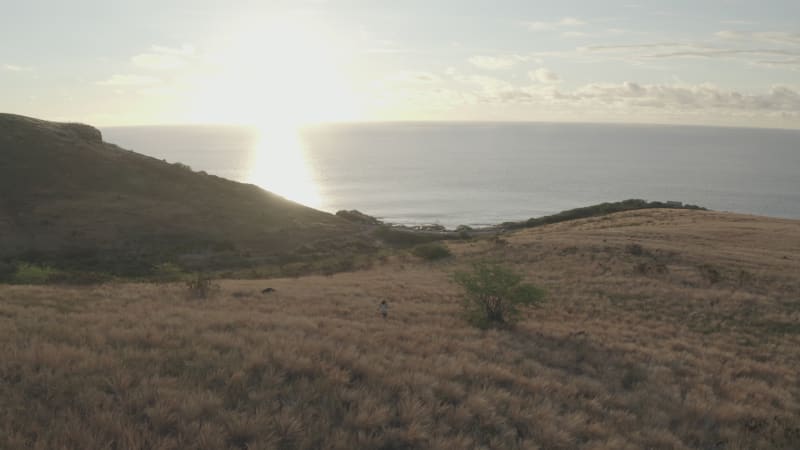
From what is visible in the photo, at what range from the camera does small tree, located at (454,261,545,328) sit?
15914 millimetres

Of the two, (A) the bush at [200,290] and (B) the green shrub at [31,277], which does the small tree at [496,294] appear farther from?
(B) the green shrub at [31,277]

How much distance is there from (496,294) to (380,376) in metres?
9.08

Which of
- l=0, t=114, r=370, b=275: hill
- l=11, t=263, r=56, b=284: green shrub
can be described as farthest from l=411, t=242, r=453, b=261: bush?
l=11, t=263, r=56, b=284: green shrub

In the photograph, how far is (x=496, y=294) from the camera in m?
16.2

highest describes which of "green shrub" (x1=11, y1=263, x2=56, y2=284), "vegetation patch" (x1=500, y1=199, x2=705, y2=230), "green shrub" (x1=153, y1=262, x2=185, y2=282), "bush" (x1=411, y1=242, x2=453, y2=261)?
"vegetation patch" (x1=500, y1=199, x2=705, y2=230)

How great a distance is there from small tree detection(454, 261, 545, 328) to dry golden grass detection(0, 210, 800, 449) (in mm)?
700

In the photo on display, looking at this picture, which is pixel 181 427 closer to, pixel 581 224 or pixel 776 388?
pixel 776 388

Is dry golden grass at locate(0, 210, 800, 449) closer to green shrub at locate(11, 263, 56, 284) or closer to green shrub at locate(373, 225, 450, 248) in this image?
green shrub at locate(11, 263, 56, 284)

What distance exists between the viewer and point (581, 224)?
187ft

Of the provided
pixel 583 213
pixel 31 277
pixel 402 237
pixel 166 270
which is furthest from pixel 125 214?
pixel 583 213

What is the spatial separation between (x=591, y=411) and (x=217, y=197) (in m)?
53.6

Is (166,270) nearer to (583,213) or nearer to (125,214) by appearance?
(125,214)

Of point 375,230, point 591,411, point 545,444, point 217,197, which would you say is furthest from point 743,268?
point 217,197

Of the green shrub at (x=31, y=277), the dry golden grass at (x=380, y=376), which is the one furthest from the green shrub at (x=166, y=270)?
the dry golden grass at (x=380, y=376)
